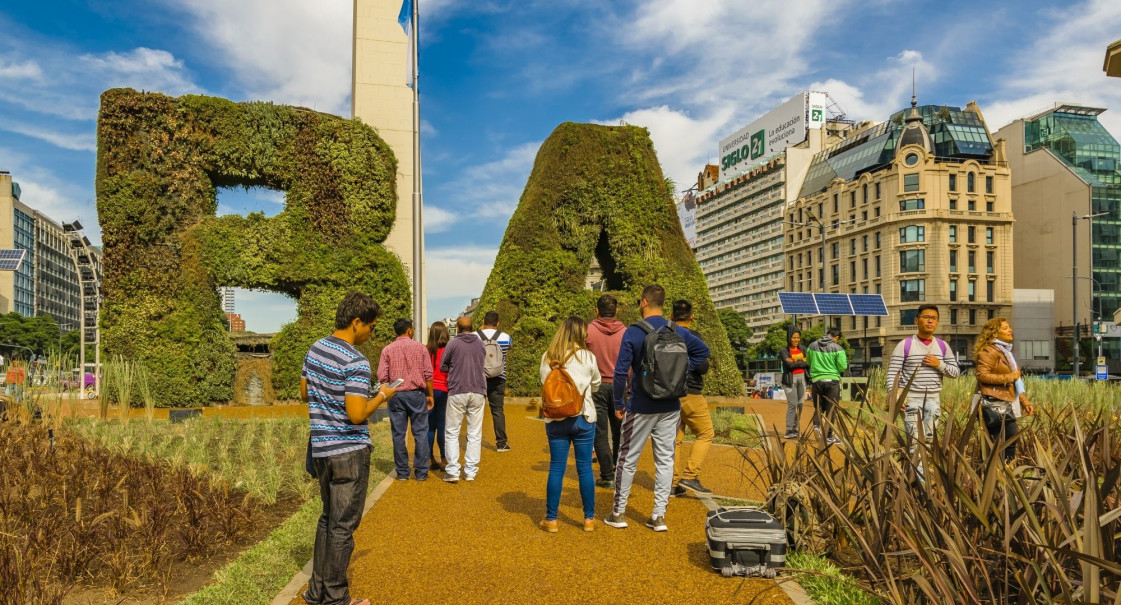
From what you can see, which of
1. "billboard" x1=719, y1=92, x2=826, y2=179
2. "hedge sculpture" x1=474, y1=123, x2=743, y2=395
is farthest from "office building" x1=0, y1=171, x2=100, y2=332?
"hedge sculpture" x1=474, y1=123, x2=743, y2=395

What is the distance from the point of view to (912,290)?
7569 cm

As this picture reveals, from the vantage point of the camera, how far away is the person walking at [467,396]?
8.41m

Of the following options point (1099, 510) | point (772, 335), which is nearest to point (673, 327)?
point (1099, 510)

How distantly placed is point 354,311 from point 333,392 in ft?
1.65

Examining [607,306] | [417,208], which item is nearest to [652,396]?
[607,306]

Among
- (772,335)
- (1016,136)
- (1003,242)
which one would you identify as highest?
(1016,136)

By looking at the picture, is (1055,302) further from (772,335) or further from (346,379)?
(346,379)

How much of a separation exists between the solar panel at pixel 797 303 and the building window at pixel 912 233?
56044mm

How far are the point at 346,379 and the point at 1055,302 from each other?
91.7 m

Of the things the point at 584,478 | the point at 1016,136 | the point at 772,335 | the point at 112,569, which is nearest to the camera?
the point at 112,569

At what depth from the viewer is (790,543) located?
17.7ft

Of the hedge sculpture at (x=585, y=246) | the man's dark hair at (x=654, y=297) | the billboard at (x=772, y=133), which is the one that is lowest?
the man's dark hair at (x=654, y=297)

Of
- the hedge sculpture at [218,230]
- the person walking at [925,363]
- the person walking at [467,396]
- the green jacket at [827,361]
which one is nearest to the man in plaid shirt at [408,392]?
the person walking at [467,396]

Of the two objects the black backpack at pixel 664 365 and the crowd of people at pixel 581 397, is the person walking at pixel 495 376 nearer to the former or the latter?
the crowd of people at pixel 581 397
